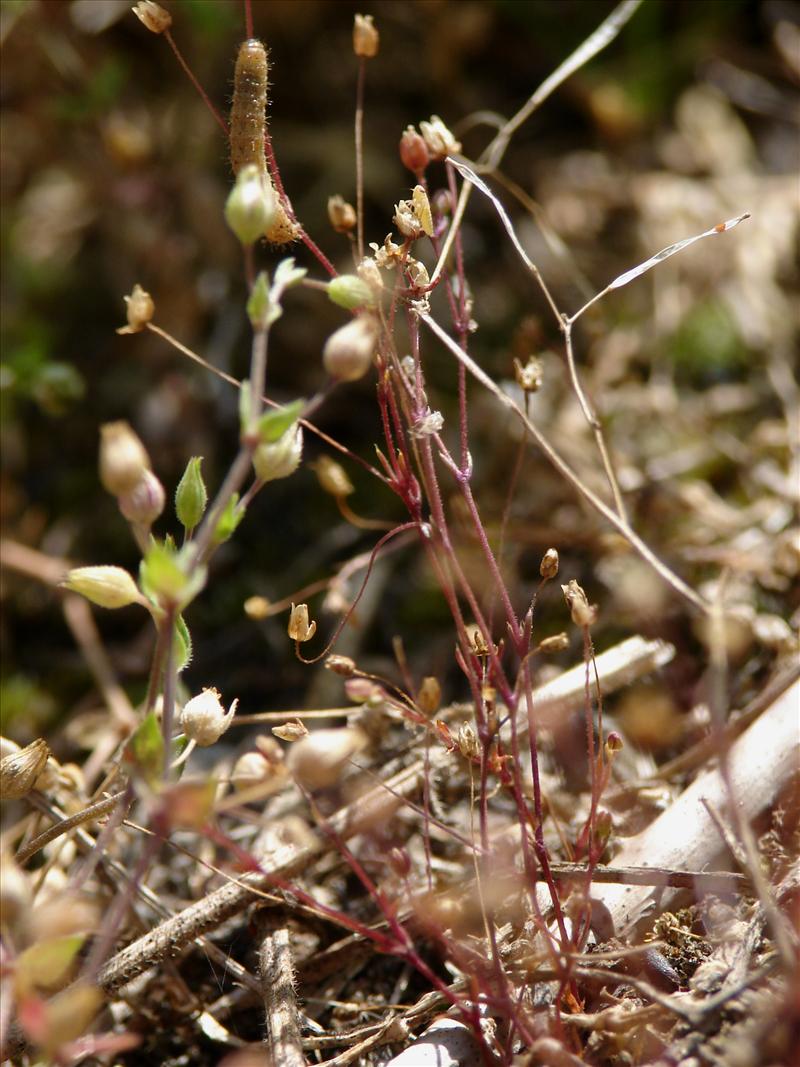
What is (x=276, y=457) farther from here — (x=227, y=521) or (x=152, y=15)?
(x=152, y=15)

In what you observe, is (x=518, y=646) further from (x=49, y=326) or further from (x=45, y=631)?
(x=49, y=326)

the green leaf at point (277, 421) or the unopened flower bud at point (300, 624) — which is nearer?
the green leaf at point (277, 421)

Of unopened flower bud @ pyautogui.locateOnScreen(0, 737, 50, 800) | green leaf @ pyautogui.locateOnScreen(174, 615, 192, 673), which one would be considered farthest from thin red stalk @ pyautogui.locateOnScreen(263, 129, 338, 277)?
unopened flower bud @ pyautogui.locateOnScreen(0, 737, 50, 800)

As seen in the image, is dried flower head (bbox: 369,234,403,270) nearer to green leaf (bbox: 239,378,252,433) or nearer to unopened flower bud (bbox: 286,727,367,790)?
green leaf (bbox: 239,378,252,433)

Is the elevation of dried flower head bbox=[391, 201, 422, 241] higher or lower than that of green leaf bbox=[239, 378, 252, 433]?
higher

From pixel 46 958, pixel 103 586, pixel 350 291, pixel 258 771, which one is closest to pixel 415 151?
pixel 350 291

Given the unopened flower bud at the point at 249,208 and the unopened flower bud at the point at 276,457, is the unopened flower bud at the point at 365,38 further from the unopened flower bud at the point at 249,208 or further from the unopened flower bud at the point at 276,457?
the unopened flower bud at the point at 276,457

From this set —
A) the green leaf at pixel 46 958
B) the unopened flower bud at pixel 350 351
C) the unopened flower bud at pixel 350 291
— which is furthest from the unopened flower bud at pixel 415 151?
the green leaf at pixel 46 958

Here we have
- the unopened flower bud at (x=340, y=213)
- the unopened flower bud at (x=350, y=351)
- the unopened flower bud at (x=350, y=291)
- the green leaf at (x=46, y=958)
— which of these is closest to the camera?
the green leaf at (x=46, y=958)
